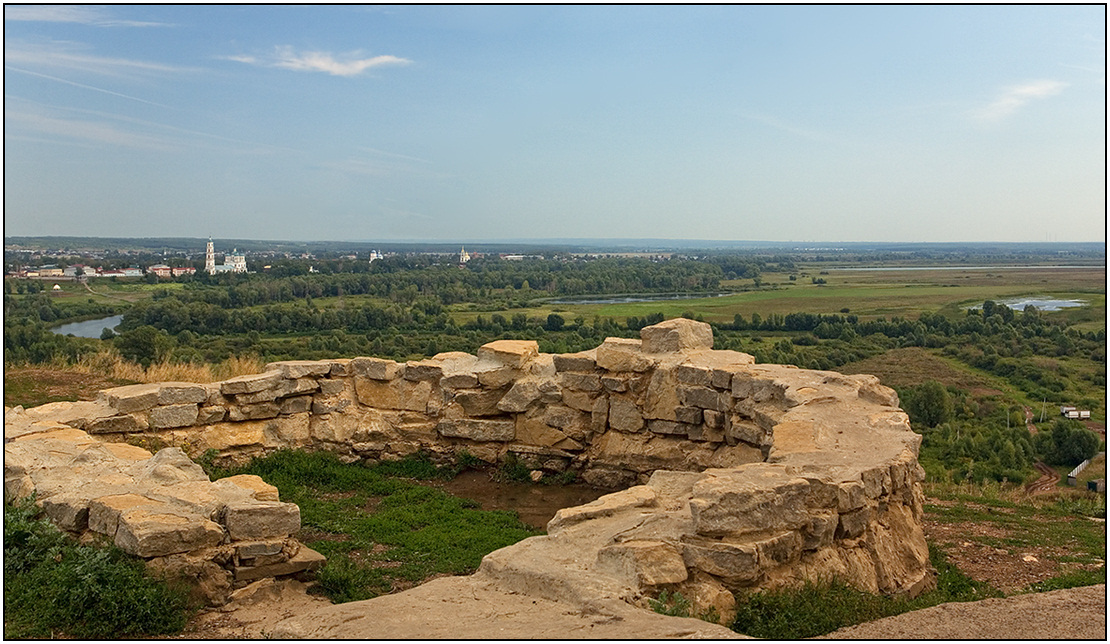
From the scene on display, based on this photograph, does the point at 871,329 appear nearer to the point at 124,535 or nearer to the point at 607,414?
the point at 607,414

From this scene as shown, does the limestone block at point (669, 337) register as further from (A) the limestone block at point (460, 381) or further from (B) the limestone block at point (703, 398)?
(A) the limestone block at point (460, 381)

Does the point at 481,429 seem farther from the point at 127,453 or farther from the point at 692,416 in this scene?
the point at 127,453

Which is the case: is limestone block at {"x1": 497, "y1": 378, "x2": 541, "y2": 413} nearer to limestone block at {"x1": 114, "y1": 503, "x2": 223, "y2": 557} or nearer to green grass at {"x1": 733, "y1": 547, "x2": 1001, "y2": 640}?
limestone block at {"x1": 114, "y1": 503, "x2": 223, "y2": 557}

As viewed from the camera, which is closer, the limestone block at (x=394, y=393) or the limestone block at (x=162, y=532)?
the limestone block at (x=162, y=532)

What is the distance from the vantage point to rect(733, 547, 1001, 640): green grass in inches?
→ 213

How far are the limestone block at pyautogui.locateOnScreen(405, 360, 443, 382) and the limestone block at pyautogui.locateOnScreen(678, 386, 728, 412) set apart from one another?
12.2 feet

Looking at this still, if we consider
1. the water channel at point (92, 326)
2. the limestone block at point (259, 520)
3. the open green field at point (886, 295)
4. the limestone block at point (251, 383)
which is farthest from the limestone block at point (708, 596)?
the open green field at point (886, 295)

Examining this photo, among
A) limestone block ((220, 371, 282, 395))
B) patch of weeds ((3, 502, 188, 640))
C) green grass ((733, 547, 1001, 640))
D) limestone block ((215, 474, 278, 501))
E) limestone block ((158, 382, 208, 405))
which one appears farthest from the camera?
limestone block ((220, 371, 282, 395))

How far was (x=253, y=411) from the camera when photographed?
11281 millimetres

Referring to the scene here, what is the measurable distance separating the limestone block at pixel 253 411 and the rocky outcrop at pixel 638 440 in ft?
0.06

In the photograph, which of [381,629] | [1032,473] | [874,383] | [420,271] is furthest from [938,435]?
[420,271]

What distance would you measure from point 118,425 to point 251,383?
1745 millimetres

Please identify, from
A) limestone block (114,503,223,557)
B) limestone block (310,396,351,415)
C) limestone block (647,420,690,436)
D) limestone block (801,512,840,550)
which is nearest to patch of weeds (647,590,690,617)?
limestone block (801,512,840,550)

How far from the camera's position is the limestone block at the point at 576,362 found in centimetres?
1123
